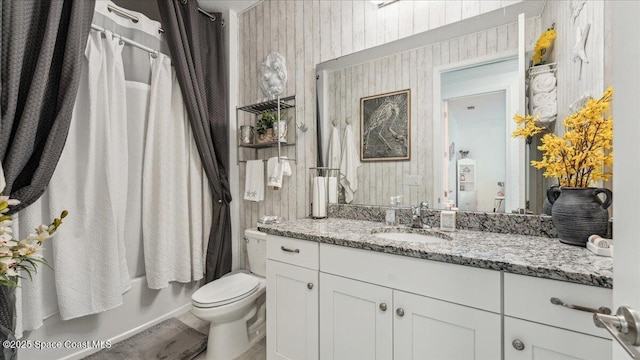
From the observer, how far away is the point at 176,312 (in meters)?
2.12

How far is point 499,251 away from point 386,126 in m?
0.96

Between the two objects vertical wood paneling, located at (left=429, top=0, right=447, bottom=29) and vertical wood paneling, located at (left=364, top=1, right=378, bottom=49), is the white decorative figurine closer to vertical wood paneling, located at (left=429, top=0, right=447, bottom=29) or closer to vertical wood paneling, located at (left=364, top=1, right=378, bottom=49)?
vertical wood paneling, located at (left=364, top=1, right=378, bottom=49)

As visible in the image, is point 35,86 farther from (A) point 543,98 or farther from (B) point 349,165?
(A) point 543,98

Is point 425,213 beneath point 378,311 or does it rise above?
above

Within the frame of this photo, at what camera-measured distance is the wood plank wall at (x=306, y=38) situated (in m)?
1.53

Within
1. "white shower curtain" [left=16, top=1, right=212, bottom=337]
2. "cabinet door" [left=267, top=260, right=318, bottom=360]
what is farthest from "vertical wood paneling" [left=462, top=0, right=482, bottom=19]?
"white shower curtain" [left=16, top=1, right=212, bottom=337]

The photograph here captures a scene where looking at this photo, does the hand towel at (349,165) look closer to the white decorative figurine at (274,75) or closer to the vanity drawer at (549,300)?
the white decorative figurine at (274,75)

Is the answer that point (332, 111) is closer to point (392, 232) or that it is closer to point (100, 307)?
point (392, 232)

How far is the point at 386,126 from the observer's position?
1.67m

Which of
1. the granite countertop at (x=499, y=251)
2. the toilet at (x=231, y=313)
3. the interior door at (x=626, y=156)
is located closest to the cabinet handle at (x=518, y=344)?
the granite countertop at (x=499, y=251)

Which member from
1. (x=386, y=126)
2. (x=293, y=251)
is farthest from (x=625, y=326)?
(x=386, y=126)

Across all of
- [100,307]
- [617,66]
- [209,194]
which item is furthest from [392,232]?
[100,307]

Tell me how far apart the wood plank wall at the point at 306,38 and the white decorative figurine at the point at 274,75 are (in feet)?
0.17

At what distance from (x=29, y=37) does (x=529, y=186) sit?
2661 mm
